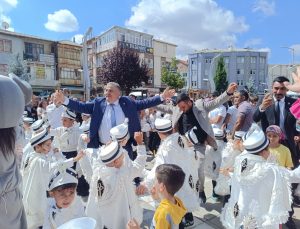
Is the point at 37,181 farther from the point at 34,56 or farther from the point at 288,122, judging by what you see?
the point at 34,56

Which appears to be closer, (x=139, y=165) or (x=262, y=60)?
(x=139, y=165)

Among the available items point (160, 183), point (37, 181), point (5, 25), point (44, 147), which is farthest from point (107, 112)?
point (5, 25)

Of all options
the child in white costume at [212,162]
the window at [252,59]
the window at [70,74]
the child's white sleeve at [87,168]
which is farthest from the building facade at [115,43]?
the child's white sleeve at [87,168]

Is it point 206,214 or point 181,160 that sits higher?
point 181,160

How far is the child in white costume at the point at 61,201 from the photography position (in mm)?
3145

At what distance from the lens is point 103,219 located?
12.7ft

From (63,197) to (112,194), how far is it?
0.75 meters

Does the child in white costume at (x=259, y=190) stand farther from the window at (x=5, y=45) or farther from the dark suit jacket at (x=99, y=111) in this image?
the window at (x=5, y=45)

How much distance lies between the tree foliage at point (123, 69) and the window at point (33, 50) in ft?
54.7

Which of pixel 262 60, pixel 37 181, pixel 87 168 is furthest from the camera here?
pixel 262 60

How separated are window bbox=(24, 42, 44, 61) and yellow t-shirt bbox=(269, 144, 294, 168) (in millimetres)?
42354

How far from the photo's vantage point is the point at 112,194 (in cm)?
384

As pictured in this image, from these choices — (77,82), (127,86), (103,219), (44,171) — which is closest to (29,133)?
(44,171)

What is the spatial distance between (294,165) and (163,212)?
305 cm
